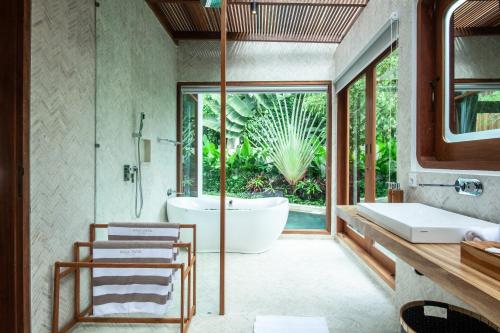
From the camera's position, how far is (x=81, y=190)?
2.00m

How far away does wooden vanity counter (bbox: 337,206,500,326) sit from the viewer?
0.65 metres

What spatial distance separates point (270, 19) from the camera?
135 inches

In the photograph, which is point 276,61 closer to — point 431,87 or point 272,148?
point 272,148

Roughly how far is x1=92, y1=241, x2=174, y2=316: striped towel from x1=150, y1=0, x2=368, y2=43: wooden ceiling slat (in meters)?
2.47

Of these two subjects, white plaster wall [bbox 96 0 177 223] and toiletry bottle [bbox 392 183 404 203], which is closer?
toiletry bottle [bbox 392 183 404 203]

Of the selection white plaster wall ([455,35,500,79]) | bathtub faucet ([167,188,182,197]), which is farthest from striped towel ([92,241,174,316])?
bathtub faucet ([167,188,182,197])

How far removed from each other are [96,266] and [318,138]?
4114 millimetres

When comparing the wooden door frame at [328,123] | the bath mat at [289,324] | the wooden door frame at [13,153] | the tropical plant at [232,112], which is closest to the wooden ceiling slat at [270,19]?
the wooden door frame at [328,123]

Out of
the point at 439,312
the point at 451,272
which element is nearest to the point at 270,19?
the point at 439,312

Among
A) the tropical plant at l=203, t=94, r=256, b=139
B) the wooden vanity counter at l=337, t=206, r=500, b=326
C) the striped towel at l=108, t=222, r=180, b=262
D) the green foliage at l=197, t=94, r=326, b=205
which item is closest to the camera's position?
the wooden vanity counter at l=337, t=206, r=500, b=326

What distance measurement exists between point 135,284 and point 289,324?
3.31 ft

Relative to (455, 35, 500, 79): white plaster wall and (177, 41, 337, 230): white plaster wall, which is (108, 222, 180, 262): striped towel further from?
(177, 41, 337, 230): white plaster wall

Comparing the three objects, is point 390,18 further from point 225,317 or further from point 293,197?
point 293,197

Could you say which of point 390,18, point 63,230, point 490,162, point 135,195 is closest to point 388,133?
point 390,18
